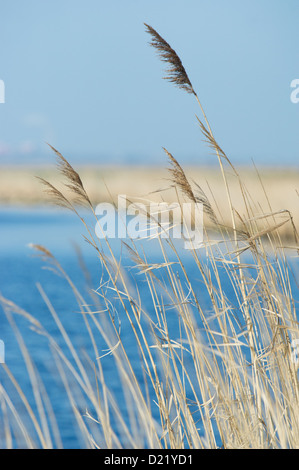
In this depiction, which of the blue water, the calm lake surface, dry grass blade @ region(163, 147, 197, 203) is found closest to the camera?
dry grass blade @ region(163, 147, 197, 203)

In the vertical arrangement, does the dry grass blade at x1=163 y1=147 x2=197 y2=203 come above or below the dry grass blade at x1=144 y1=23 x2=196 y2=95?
below

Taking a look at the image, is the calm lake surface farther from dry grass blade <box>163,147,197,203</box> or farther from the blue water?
dry grass blade <box>163,147,197,203</box>

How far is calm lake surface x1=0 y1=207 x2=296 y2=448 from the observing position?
193 centimetres

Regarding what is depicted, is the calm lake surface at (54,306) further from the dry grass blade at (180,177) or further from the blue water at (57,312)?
the dry grass blade at (180,177)

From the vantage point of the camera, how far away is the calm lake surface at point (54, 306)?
193 centimetres

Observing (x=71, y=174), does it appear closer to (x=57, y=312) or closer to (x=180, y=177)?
(x=180, y=177)

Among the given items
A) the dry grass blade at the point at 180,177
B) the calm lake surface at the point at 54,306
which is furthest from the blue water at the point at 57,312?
the dry grass blade at the point at 180,177

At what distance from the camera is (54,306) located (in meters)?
7.33

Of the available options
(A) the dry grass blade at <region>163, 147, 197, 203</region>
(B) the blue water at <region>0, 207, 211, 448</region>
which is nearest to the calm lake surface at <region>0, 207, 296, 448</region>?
(B) the blue water at <region>0, 207, 211, 448</region>

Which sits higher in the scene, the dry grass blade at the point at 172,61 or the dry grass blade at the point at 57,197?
the dry grass blade at the point at 172,61

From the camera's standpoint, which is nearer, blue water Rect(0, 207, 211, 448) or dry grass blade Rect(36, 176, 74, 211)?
dry grass blade Rect(36, 176, 74, 211)
